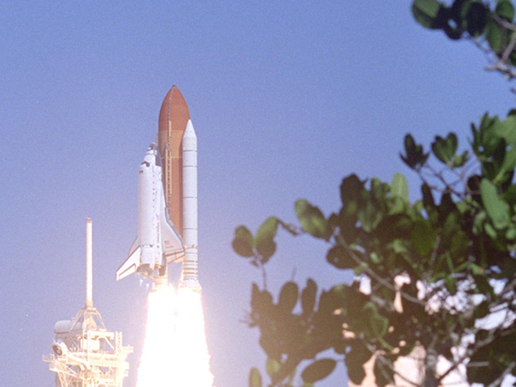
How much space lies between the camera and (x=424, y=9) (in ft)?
42.2

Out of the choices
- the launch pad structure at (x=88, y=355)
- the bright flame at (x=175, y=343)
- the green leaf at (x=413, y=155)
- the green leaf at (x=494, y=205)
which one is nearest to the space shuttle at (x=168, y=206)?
the bright flame at (x=175, y=343)

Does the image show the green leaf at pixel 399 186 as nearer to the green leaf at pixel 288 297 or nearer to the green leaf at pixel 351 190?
the green leaf at pixel 351 190

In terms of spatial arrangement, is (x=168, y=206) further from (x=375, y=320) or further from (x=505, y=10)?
(x=375, y=320)

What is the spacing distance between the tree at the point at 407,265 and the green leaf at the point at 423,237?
11 mm

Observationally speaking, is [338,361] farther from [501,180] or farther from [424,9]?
[424,9]

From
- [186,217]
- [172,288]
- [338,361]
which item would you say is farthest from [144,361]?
[338,361]

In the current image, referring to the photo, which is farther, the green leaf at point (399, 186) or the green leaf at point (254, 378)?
the green leaf at point (399, 186)

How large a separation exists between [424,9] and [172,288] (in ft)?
209

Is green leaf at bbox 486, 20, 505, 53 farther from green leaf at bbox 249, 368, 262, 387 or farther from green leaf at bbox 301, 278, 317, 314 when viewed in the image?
green leaf at bbox 249, 368, 262, 387

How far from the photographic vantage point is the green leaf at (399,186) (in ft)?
45.6

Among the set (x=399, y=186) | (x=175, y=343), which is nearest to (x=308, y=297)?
(x=399, y=186)

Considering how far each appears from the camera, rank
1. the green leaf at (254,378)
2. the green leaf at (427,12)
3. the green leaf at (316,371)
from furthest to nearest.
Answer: the green leaf at (316,371)
the green leaf at (254,378)
the green leaf at (427,12)

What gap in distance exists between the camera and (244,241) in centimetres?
1273

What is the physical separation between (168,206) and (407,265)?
198ft
